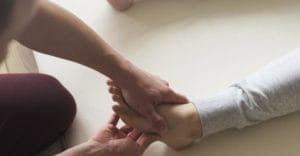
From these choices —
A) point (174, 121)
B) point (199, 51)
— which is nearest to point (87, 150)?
point (174, 121)

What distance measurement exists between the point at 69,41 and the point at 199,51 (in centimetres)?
26

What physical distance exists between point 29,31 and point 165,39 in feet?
0.98

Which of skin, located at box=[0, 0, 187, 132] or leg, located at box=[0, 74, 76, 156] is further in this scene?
leg, located at box=[0, 74, 76, 156]

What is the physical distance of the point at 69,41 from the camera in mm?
1010

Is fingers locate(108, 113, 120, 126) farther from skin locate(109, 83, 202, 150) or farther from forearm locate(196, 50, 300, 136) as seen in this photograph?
forearm locate(196, 50, 300, 136)

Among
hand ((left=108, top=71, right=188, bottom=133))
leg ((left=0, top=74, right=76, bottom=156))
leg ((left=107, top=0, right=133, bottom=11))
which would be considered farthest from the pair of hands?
leg ((left=107, top=0, right=133, bottom=11))

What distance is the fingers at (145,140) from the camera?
1.04m

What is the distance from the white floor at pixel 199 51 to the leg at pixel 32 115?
0.03 meters

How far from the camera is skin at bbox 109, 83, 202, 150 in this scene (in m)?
1.03

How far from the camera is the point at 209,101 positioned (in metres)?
1.04

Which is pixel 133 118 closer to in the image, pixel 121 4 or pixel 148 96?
pixel 148 96

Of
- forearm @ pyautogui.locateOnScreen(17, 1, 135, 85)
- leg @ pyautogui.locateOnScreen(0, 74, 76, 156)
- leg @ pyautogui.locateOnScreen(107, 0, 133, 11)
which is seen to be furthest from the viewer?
leg @ pyautogui.locateOnScreen(107, 0, 133, 11)

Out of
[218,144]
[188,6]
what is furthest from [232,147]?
[188,6]

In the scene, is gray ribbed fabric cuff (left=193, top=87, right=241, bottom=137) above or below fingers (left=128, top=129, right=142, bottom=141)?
above
